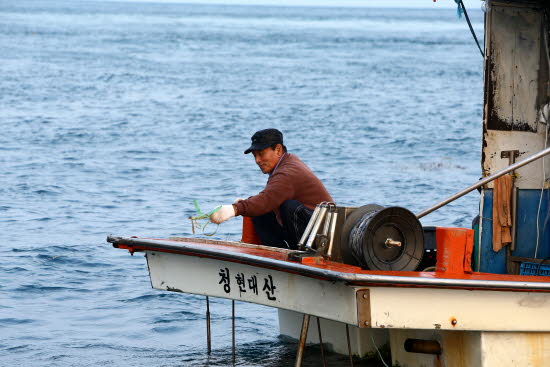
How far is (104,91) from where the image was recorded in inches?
1379

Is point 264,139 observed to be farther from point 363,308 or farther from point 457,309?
point 457,309

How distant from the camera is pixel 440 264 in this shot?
6191mm

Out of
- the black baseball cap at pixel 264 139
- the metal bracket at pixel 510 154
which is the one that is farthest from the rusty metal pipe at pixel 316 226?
the metal bracket at pixel 510 154

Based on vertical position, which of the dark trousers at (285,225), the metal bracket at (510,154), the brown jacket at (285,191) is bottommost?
the dark trousers at (285,225)

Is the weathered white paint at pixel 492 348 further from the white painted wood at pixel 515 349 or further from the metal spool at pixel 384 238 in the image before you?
the metal spool at pixel 384 238

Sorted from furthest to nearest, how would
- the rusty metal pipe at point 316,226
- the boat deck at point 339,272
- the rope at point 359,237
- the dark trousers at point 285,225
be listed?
the dark trousers at point 285,225
the rusty metal pipe at point 316,226
the rope at point 359,237
the boat deck at point 339,272

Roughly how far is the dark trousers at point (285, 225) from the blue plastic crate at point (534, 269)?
1510 mm

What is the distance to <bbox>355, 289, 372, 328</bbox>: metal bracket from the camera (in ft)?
18.6

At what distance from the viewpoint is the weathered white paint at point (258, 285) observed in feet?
19.2

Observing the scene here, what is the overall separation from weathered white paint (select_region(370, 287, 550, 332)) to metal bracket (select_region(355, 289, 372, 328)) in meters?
0.02

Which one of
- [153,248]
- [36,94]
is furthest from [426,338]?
[36,94]

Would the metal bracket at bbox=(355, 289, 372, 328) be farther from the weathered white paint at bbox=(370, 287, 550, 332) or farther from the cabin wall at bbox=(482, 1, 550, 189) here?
the cabin wall at bbox=(482, 1, 550, 189)

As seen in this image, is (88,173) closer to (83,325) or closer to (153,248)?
(83,325)

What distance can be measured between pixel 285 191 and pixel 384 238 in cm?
113
